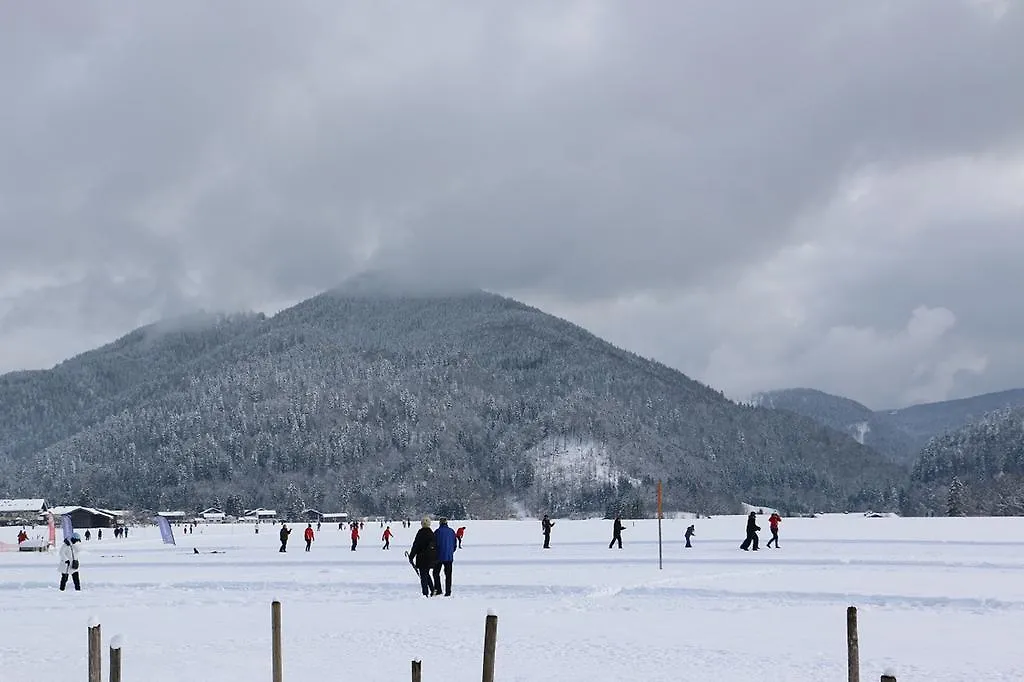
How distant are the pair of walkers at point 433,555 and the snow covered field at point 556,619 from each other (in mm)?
377

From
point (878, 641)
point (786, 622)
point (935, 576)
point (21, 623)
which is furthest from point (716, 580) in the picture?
point (21, 623)

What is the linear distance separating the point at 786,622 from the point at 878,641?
8.04ft

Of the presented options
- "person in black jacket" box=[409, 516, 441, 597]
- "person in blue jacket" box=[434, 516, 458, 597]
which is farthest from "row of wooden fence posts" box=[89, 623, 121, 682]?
"person in blue jacket" box=[434, 516, 458, 597]

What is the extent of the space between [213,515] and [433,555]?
17337 centimetres

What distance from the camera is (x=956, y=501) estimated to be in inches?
4510

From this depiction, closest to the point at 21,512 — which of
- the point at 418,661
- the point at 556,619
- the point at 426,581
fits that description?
the point at 426,581

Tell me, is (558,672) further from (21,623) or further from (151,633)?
(21,623)

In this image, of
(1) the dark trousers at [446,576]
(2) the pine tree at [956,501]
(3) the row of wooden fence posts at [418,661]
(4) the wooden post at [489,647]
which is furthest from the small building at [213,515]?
(4) the wooden post at [489,647]

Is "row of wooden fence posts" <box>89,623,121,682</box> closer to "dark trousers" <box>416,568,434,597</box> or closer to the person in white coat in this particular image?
"dark trousers" <box>416,568,434,597</box>

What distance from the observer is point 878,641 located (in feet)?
49.1

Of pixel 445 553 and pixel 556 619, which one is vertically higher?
pixel 445 553

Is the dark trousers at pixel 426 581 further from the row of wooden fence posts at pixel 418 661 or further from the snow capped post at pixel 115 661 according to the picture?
the snow capped post at pixel 115 661

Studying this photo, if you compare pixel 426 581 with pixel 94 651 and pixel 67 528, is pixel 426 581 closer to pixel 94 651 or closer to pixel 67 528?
pixel 94 651

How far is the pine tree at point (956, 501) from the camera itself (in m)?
110
